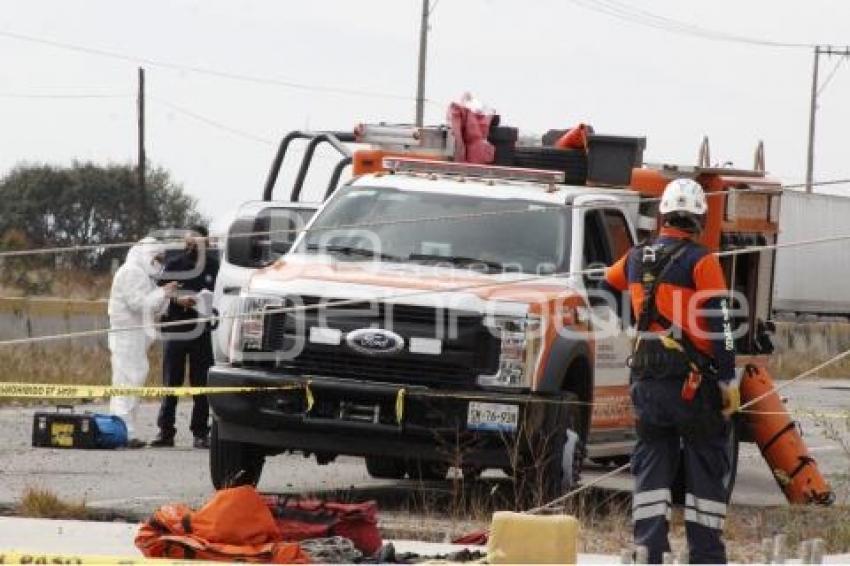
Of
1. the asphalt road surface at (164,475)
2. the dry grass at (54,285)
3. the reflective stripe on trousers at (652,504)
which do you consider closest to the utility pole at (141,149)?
the dry grass at (54,285)

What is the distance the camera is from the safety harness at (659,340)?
1064 centimetres

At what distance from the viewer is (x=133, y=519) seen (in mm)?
12477

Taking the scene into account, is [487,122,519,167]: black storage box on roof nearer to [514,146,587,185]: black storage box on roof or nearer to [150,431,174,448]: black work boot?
[514,146,587,185]: black storage box on roof

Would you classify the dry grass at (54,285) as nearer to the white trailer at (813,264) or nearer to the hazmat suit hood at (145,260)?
the white trailer at (813,264)

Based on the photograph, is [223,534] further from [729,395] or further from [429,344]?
[429,344]

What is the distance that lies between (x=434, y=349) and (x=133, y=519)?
6.38 ft

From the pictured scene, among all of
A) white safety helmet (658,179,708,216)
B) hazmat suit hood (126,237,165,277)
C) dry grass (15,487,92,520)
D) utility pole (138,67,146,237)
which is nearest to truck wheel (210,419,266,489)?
dry grass (15,487,92,520)

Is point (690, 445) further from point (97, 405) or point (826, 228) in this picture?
point (826, 228)

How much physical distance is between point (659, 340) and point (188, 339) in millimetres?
8136

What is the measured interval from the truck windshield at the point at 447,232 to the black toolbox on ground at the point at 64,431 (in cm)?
357

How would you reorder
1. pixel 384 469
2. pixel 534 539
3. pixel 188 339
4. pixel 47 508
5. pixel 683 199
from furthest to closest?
pixel 188 339 → pixel 384 469 → pixel 47 508 → pixel 683 199 → pixel 534 539

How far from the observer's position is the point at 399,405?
12906 mm

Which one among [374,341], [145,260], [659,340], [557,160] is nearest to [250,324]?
[374,341]

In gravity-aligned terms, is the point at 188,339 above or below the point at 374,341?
below
